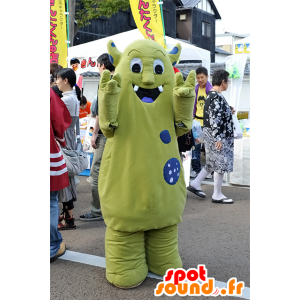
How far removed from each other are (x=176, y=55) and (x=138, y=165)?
1066 millimetres

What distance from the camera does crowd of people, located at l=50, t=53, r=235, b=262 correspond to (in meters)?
3.30

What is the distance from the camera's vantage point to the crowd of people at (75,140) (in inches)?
130

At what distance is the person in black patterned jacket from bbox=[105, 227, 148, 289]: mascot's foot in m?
2.65

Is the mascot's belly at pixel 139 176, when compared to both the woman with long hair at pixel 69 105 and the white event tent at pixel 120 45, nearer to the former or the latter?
the woman with long hair at pixel 69 105

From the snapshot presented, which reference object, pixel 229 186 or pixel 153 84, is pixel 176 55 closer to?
pixel 153 84

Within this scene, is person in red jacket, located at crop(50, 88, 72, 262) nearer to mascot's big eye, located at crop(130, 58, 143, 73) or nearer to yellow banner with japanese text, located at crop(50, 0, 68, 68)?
mascot's big eye, located at crop(130, 58, 143, 73)

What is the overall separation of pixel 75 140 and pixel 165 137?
1.78 metres

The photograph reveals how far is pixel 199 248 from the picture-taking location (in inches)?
149

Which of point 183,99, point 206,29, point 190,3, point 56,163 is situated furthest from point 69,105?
point 206,29

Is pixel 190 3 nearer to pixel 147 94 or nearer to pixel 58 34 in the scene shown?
pixel 58 34

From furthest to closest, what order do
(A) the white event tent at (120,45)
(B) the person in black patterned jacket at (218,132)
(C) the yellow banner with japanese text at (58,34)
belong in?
(A) the white event tent at (120,45) → (C) the yellow banner with japanese text at (58,34) → (B) the person in black patterned jacket at (218,132)

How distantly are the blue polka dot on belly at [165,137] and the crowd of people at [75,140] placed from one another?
3.29ft

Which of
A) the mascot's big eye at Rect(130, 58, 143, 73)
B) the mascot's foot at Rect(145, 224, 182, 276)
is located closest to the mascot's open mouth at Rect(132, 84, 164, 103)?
the mascot's big eye at Rect(130, 58, 143, 73)

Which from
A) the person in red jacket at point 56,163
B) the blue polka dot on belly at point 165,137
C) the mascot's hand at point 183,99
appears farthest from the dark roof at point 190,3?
the blue polka dot on belly at point 165,137
